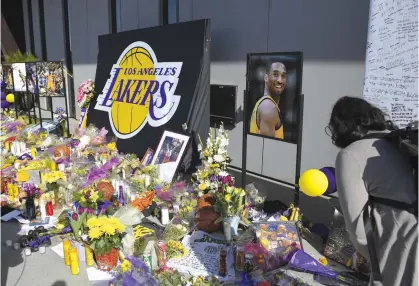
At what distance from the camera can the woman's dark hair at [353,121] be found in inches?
72.2

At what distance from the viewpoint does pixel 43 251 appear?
10.9 ft

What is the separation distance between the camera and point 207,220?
3.61 m

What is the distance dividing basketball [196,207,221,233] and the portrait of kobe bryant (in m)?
1.02

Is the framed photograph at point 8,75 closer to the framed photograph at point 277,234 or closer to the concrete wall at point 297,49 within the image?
the concrete wall at point 297,49

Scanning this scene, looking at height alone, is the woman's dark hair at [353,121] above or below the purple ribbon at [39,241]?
above

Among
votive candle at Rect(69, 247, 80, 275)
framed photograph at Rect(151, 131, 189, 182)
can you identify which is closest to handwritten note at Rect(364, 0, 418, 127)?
framed photograph at Rect(151, 131, 189, 182)

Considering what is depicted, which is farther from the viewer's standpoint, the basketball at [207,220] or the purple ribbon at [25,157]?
the purple ribbon at [25,157]

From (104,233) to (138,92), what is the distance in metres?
3.75

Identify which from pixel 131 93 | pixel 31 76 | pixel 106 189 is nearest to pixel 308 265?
pixel 106 189

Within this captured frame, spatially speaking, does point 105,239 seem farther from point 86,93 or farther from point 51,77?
point 51,77

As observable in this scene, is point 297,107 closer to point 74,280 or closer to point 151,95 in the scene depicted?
point 74,280

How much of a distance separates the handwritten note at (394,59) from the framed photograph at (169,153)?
2.42 metres

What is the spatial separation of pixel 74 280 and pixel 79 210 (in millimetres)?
684

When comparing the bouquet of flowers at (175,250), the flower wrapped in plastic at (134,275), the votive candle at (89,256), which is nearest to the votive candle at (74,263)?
the votive candle at (89,256)
